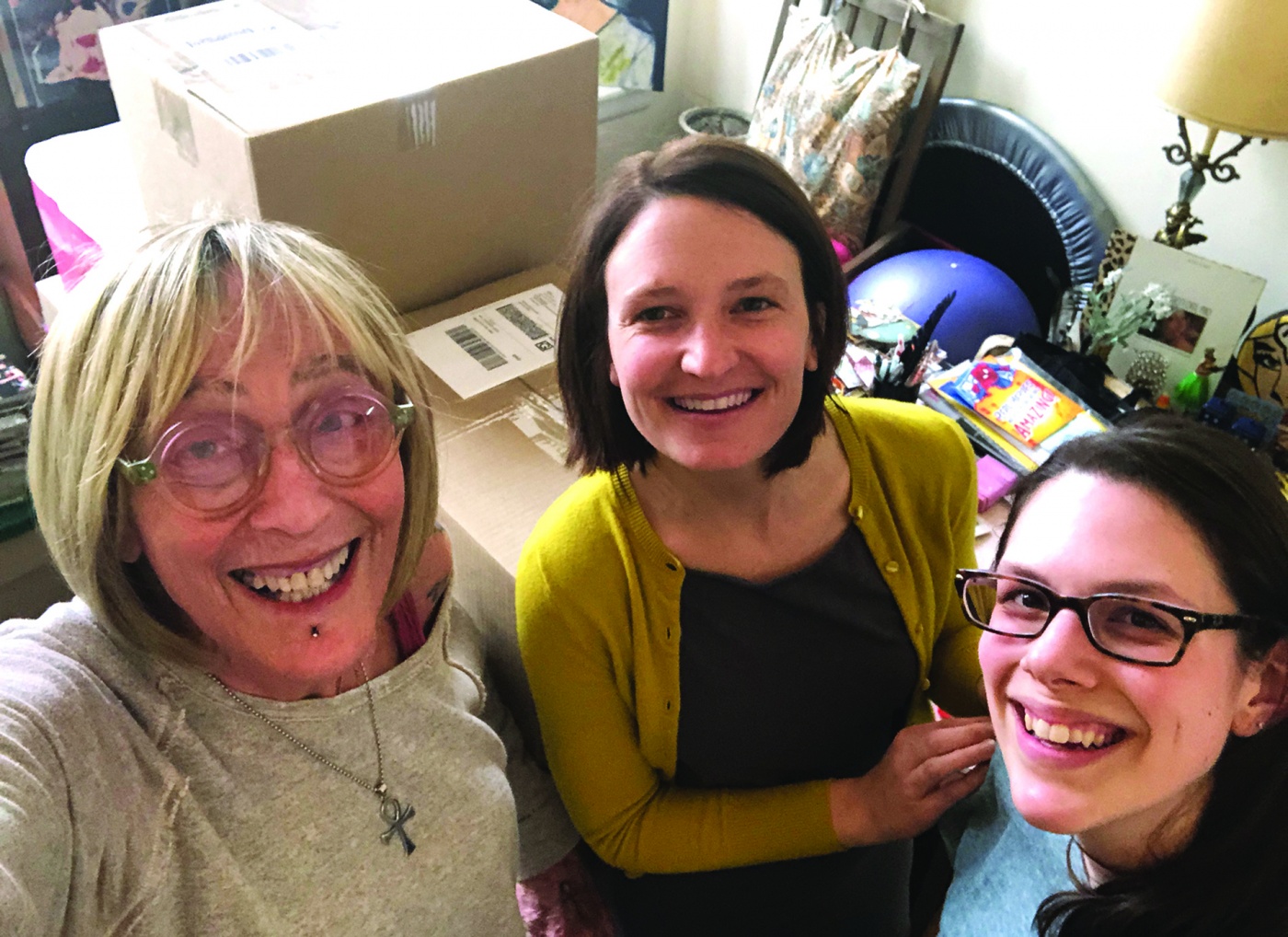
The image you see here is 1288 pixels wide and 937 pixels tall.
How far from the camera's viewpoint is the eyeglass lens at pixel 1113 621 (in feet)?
2.37

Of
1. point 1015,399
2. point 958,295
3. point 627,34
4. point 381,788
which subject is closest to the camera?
point 381,788

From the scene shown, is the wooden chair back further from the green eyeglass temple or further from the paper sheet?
the green eyeglass temple

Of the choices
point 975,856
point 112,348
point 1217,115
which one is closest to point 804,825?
point 975,856

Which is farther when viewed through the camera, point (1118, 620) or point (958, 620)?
point (958, 620)

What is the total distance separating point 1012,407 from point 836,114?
3.13 feet

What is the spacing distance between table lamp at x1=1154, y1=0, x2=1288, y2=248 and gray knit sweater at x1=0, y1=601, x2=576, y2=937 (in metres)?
1.44

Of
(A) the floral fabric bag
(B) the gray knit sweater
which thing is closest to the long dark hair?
(B) the gray knit sweater

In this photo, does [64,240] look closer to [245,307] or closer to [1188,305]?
[245,307]

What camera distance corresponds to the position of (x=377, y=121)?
134cm

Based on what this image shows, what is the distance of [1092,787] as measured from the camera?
740mm

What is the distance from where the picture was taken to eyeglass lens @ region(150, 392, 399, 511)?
748 millimetres

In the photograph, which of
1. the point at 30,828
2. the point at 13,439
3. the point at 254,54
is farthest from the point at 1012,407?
the point at 13,439

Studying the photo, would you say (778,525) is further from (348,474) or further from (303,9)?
(303,9)

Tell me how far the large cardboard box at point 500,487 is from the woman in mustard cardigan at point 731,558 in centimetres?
19
